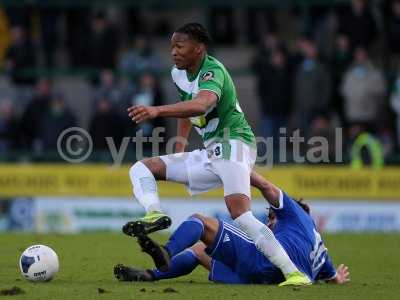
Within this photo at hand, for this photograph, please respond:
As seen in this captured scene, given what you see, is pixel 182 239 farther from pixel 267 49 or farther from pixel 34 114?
pixel 34 114

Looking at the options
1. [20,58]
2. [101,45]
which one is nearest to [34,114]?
[20,58]

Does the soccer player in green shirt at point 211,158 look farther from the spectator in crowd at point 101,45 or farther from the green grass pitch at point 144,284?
the spectator in crowd at point 101,45

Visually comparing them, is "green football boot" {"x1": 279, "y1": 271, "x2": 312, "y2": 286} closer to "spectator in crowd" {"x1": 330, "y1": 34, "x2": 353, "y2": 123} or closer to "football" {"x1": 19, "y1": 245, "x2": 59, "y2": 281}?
"football" {"x1": 19, "y1": 245, "x2": 59, "y2": 281}

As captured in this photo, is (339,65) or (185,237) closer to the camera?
(185,237)

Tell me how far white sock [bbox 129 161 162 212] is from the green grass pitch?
688mm

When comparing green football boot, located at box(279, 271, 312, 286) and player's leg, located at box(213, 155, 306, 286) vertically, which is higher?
player's leg, located at box(213, 155, 306, 286)

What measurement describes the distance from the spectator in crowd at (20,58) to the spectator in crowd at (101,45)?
1167 millimetres

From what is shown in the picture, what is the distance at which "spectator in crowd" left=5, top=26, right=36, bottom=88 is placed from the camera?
22.1 m

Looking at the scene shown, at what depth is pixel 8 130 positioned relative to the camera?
69.4 ft

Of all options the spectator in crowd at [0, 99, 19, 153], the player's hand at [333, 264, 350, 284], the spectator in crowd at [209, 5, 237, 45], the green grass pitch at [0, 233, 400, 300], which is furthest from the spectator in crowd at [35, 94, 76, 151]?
the player's hand at [333, 264, 350, 284]

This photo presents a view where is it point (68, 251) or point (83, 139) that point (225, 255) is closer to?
point (68, 251)

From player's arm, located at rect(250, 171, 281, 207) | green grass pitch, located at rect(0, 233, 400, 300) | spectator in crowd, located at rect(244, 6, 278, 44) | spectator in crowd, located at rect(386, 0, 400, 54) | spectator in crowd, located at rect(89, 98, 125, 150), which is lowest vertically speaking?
green grass pitch, located at rect(0, 233, 400, 300)

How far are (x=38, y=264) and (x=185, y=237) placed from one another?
1288 millimetres

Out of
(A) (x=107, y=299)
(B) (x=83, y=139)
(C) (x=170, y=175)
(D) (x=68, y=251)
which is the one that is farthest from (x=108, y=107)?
(A) (x=107, y=299)
